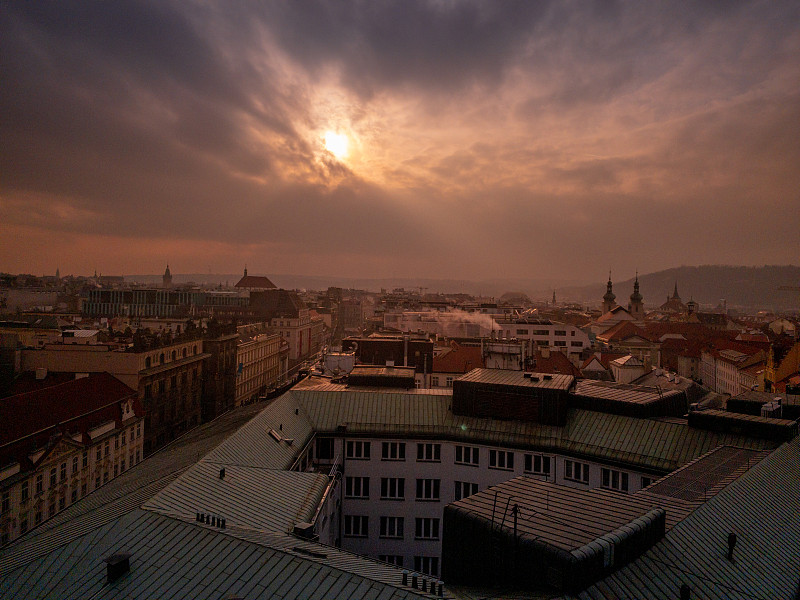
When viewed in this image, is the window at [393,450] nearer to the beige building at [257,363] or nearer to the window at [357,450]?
the window at [357,450]

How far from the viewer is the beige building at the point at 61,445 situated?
39.4m

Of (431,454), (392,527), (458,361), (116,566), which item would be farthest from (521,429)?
(458,361)

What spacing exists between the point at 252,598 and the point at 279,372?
110182 mm

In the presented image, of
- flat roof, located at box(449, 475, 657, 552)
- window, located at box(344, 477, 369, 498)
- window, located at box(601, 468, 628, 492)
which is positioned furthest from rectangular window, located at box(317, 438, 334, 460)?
flat roof, located at box(449, 475, 657, 552)

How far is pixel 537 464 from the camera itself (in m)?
36.7

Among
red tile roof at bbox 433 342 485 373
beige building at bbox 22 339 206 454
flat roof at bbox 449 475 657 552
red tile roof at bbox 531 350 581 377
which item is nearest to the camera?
flat roof at bbox 449 475 657 552

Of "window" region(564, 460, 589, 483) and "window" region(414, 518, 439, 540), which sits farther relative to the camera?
"window" region(414, 518, 439, 540)

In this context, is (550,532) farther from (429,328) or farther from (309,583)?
(429,328)

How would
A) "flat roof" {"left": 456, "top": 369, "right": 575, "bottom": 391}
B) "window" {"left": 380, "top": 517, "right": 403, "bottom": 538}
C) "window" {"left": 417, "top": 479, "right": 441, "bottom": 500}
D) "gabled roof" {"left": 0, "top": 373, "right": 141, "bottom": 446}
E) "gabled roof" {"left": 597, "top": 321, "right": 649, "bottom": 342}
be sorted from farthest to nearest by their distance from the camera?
"gabled roof" {"left": 597, "top": 321, "right": 649, "bottom": 342} → "gabled roof" {"left": 0, "top": 373, "right": 141, "bottom": 446} → "flat roof" {"left": 456, "top": 369, "right": 575, "bottom": 391} → "window" {"left": 417, "top": 479, "right": 441, "bottom": 500} → "window" {"left": 380, "top": 517, "right": 403, "bottom": 538}

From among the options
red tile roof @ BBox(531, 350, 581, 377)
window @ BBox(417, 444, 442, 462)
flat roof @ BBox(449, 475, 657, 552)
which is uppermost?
flat roof @ BBox(449, 475, 657, 552)

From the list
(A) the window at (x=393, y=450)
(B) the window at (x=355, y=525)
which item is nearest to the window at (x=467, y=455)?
(A) the window at (x=393, y=450)

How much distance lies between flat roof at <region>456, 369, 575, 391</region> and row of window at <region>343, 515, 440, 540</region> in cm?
1042

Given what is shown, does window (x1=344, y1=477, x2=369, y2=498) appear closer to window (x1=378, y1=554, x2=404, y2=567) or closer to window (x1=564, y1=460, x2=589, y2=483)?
window (x1=378, y1=554, x2=404, y2=567)

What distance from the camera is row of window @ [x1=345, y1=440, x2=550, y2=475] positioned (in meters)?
37.5
